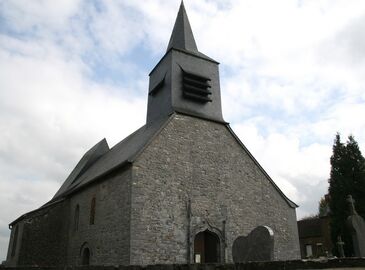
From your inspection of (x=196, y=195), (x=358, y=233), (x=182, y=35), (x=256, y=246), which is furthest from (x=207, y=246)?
(x=182, y=35)

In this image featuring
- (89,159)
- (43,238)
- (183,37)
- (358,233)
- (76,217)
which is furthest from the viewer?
(89,159)

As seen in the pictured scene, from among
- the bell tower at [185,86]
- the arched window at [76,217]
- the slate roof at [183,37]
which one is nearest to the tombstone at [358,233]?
the bell tower at [185,86]

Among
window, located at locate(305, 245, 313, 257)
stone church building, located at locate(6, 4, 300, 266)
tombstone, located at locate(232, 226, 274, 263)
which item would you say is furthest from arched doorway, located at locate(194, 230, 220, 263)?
window, located at locate(305, 245, 313, 257)

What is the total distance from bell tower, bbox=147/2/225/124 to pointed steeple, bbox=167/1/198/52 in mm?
63

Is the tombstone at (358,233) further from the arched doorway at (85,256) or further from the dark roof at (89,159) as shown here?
the dark roof at (89,159)

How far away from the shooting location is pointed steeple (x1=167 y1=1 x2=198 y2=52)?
64.1 ft

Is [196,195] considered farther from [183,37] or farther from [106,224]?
[183,37]

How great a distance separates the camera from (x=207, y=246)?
47.5 feet

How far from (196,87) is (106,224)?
7.65m

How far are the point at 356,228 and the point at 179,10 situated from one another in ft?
56.4

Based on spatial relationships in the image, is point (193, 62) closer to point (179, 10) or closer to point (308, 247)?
point (179, 10)

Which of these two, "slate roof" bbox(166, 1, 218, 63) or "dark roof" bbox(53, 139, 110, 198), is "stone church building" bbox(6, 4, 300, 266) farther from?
"dark roof" bbox(53, 139, 110, 198)

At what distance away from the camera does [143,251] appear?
12273mm

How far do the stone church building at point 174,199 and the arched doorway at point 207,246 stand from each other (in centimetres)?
4
